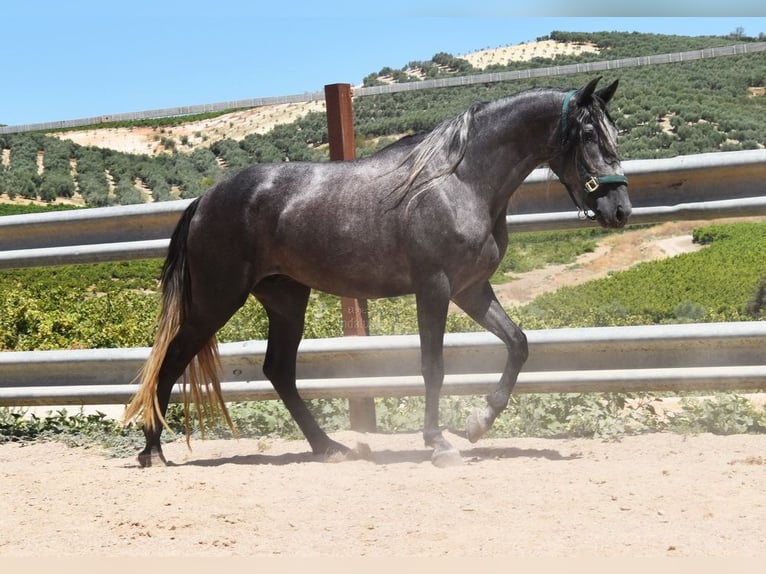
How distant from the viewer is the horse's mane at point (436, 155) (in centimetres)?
471

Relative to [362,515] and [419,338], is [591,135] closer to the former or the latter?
[419,338]

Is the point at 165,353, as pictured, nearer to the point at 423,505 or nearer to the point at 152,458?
the point at 152,458

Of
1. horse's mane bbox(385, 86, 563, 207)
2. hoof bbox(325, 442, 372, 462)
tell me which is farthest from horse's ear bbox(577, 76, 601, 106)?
hoof bbox(325, 442, 372, 462)

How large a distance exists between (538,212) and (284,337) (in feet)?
5.23

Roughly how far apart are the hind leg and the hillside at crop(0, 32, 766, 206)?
1890 mm

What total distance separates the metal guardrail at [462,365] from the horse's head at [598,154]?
2.53 feet

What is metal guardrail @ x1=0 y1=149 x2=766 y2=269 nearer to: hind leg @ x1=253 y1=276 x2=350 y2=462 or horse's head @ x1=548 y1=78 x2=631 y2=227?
horse's head @ x1=548 y1=78 x2=631 y2=227

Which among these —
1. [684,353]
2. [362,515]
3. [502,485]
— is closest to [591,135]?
[684,353]

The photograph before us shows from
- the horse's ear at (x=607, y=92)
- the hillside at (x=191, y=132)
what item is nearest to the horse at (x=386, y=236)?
the horse's ear at (x=607, y=92)

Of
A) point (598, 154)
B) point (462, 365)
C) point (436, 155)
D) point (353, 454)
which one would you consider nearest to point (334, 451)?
point (353, 454)

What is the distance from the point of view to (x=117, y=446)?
18.4 feet

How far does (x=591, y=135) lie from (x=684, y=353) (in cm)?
129

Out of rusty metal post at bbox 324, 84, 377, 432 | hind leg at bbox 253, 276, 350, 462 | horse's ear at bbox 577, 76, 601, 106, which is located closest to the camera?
horse's ear at bbox 577, 76, 601, 106

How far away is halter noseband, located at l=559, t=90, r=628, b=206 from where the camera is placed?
4.52 m
